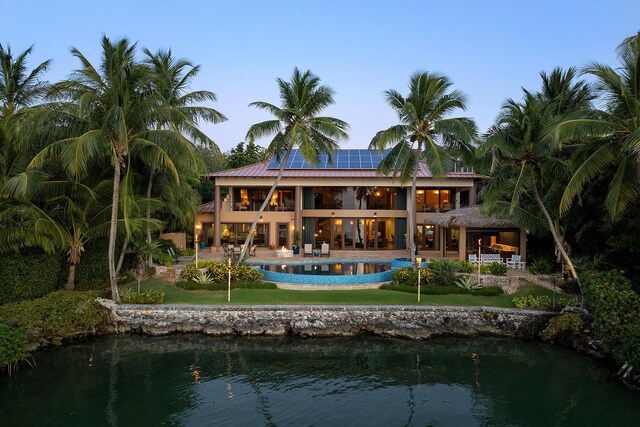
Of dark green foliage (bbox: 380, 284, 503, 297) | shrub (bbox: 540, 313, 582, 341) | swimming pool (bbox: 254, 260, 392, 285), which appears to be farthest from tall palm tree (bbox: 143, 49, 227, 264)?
shrub (bbox: 540, 313, 582, 341)

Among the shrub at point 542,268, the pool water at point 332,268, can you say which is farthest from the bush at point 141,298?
the shrub at point 542,268

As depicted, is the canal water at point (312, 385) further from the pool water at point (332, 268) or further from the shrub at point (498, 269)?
the pool water at point (332, 268)

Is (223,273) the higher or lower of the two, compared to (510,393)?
higher

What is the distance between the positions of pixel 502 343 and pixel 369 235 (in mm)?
16917

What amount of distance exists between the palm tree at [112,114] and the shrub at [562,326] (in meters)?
14.3

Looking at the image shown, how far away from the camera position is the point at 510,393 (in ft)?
33.9

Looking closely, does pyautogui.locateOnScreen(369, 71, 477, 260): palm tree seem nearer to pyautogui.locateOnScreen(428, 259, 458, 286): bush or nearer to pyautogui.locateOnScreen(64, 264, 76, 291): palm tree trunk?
pyautogui.locateOnScreen(428, 259, 458, 286): bush

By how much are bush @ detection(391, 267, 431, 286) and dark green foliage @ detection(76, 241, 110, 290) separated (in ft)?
41.9

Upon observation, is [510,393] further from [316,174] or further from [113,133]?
[316,174]

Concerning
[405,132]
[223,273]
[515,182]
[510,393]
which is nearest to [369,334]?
[510,393]

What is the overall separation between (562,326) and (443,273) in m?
5.21

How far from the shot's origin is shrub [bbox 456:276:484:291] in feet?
56.0

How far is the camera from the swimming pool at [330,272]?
1811 centimetres

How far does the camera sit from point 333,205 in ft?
101
